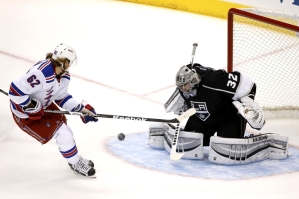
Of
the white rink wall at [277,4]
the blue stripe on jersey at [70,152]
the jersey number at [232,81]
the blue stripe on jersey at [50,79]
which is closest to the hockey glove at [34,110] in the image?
the blue stripe on jersey at [50,79]

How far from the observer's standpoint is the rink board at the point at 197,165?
11.3 feet

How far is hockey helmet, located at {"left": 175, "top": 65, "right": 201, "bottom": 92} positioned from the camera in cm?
347

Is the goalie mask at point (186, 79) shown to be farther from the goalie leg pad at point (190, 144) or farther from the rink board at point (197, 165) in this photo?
the rink board at point (197, 165)

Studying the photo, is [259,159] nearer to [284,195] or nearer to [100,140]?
[284,195]

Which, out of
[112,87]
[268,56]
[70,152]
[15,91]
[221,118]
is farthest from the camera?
[268,56]

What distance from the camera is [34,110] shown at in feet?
10.4

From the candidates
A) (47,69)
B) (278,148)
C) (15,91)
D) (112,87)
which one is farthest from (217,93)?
(112,87)

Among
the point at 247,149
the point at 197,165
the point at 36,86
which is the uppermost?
the point at 36,86

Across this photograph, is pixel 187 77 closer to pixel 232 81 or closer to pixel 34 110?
pixel 232 81

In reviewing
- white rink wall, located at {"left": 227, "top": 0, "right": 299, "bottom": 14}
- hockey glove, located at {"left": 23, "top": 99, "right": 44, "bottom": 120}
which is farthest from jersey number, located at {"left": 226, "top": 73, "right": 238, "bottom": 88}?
white rink wall, located at {"left": 227, "top": 0, "right": 299, "bottom": 14}

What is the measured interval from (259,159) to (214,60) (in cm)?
215

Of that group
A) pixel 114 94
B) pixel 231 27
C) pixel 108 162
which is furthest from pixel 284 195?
pixel 114 94

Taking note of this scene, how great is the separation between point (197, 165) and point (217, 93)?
422mm

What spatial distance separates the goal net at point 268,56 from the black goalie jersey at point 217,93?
28.4 inches
